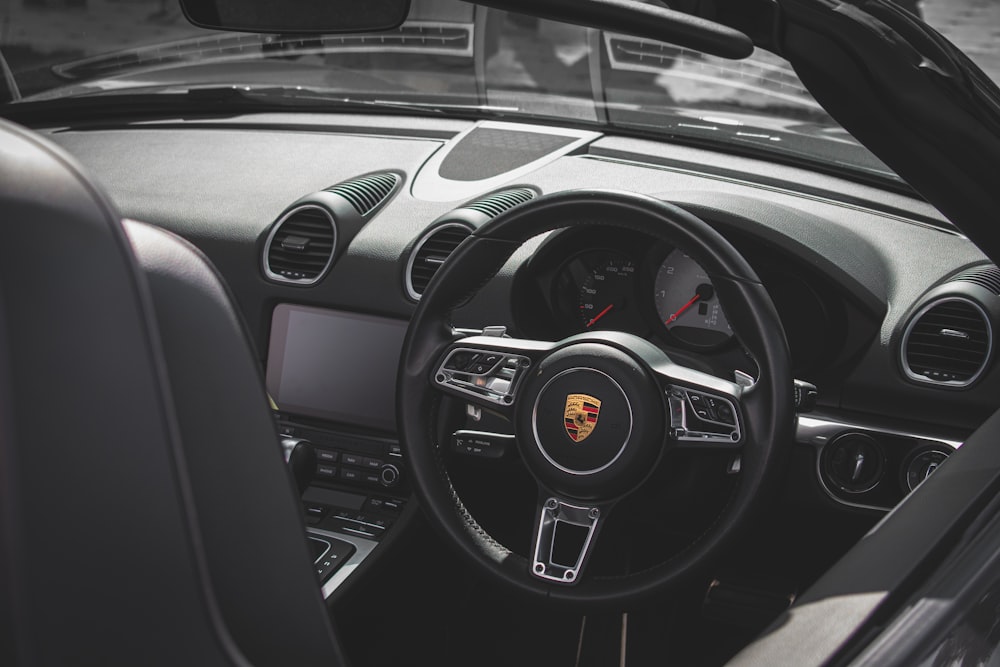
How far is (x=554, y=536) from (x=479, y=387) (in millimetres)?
315

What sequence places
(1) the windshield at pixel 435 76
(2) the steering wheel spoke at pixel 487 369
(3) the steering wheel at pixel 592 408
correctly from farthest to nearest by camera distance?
(1) the windshield at pixel 435 76 → (2) the steering wheel spoke at pixel 487 369 → (3) the steering wheel at pixel 592 408

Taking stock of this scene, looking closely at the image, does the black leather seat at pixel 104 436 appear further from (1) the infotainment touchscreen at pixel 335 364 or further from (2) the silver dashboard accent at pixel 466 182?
(2) the silver dashboard accent at pixel 466 182

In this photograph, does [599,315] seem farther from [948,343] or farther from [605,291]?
[948,343]

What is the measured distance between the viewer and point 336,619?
2.22 metres

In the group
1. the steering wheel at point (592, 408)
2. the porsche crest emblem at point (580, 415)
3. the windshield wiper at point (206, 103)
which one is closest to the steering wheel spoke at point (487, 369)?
the steering wheel at point (592, 408)

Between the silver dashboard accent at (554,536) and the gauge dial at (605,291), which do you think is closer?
the silver dashboard accent at (554,536)

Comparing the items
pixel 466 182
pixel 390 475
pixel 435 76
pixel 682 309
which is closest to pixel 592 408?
pixel 682 309

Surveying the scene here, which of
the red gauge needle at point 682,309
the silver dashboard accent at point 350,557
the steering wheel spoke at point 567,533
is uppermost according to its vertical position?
the red gauge needle at point 682,309

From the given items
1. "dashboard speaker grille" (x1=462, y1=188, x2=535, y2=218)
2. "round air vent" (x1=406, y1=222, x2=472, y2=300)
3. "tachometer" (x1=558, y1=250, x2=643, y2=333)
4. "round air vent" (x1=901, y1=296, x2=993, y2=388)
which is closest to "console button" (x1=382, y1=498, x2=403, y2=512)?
"round air vent" (x1=406, y1=222, x2=472, y2=300)

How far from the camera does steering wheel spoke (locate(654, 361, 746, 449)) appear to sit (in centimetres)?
178

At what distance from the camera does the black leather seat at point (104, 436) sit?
2.47ft

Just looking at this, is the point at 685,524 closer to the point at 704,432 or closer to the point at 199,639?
the point at 704,432

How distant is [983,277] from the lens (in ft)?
6.81

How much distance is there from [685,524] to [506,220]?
0.76 meters
